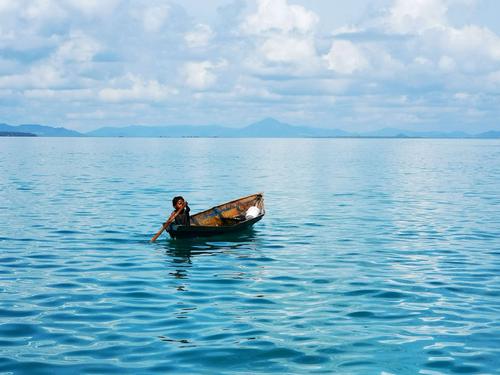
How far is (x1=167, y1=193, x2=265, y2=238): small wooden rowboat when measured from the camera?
25.9 m

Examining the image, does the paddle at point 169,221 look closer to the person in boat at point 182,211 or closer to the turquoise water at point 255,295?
the person in boat at point 182,211

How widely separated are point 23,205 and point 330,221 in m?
19.6

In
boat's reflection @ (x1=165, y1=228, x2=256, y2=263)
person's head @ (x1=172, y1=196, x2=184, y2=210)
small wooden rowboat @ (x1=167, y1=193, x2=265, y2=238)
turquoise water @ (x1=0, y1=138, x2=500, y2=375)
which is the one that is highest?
person's head @ (x1=172, y1=196, x2=184, y2=210)

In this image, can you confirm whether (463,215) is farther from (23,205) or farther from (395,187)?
(23,205)

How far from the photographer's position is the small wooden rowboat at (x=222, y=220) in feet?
84.9

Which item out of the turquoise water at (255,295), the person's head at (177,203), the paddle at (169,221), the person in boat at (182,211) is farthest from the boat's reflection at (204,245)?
the person's head at (177,203)

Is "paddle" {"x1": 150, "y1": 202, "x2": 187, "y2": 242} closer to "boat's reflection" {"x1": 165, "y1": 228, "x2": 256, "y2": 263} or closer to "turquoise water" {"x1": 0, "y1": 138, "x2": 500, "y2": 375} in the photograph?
"turquoise water" {"x1": 0, "y1": 138, "x2": 500, "y2": 375}

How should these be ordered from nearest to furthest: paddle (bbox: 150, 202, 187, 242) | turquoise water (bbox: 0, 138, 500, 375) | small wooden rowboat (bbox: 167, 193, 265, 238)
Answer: turquoise water (bbox: 0, 138, 500, 375) → paddle (bbox: 150, 202, 187, 242) → small wooden rowboat (bbox: 167, 193, 265, 238)

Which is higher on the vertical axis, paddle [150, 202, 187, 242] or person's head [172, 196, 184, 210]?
person's head [172, 196, 184, 210]

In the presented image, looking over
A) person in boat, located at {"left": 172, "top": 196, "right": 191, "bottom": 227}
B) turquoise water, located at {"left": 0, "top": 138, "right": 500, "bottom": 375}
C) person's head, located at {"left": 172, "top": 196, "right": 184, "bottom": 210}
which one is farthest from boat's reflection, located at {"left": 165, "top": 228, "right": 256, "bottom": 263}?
person's head, located at {"left": 172, "top": 196, "right": 184, "bottom": 210}

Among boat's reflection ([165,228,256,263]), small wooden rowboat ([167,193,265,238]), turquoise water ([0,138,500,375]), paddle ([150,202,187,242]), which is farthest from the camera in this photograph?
small wooden rowboat ([167,193,265,238])

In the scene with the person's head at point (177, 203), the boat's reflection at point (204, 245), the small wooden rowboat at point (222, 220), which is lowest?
the boat's reflection at point (204, 245)

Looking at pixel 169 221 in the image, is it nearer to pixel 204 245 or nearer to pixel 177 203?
pixel 177 203

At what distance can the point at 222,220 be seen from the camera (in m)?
30.3
